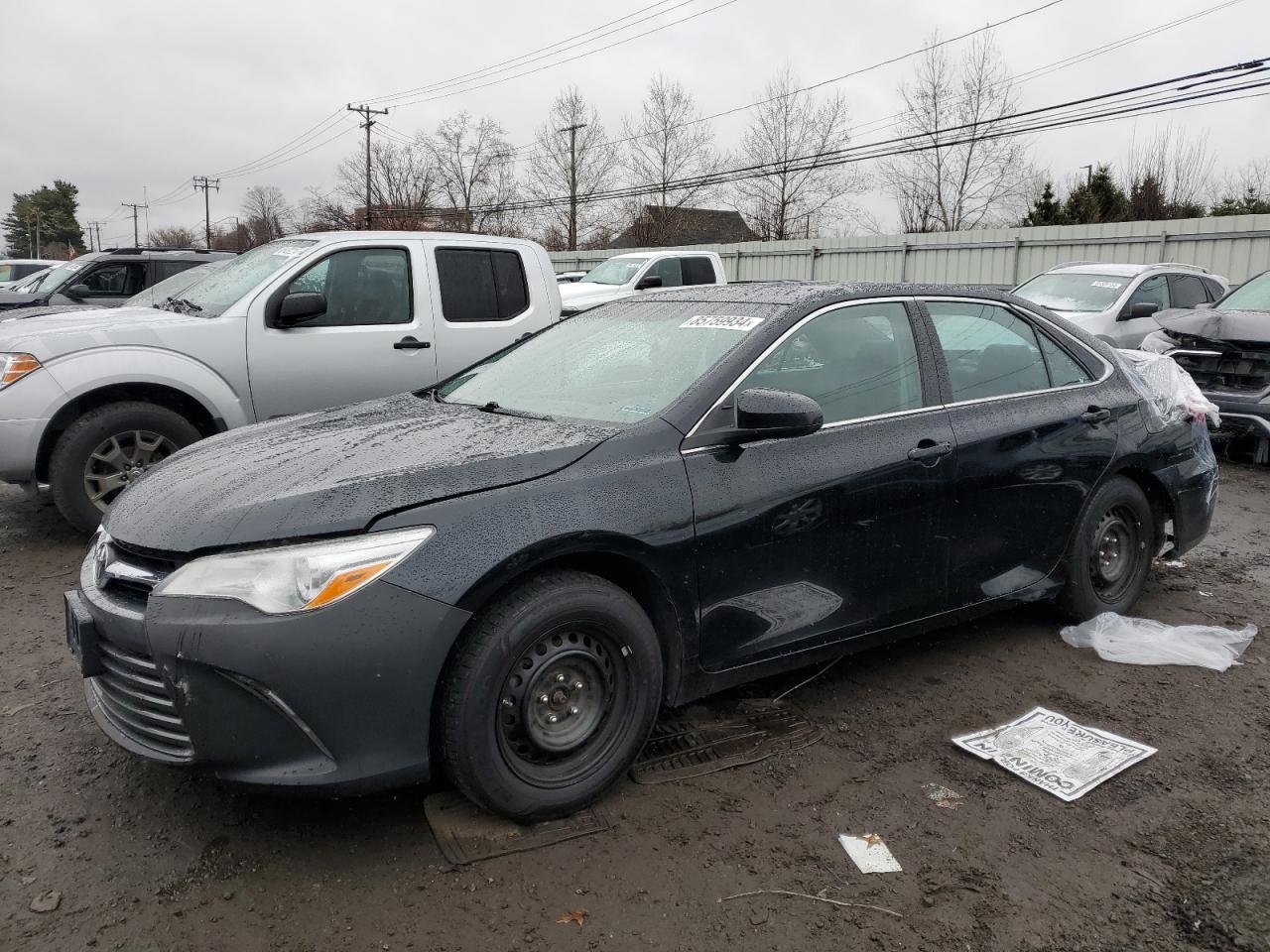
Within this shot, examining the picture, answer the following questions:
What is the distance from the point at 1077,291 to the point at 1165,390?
815 cm

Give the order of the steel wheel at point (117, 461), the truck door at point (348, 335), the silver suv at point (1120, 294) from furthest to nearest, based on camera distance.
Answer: the silver suv at point (1120, 294) < the truck door at point (348, 335) < the steel wheel at point (117, 461)

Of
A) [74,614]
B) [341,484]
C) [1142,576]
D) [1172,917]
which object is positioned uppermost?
[341,484]

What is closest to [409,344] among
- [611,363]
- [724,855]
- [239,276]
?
[239,276]

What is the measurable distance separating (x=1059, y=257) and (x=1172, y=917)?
19624 millimetres

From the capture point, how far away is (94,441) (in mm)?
5570

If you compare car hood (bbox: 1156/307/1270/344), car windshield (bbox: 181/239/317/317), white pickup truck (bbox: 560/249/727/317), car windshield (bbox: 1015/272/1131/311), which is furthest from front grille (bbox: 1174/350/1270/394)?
white pickup truck (bbox: 560/249/727/317)

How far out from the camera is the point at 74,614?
9.45 feet

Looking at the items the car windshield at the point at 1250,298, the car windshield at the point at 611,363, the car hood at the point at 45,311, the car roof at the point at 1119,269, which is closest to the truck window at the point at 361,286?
the car hood at the point at 45,311

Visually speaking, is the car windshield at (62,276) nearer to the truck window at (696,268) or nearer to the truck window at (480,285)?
the truck window at (480,285)

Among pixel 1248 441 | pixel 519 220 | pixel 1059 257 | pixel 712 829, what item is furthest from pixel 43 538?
pixel 519 220

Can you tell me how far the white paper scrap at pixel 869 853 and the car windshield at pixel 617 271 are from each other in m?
14.1

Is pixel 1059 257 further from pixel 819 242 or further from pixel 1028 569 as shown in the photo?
pixel 1028 569

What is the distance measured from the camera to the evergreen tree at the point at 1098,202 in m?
34.4

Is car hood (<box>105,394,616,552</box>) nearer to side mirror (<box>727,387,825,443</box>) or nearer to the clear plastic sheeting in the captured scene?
side mirror (<box>727,387,825,443</box>)
